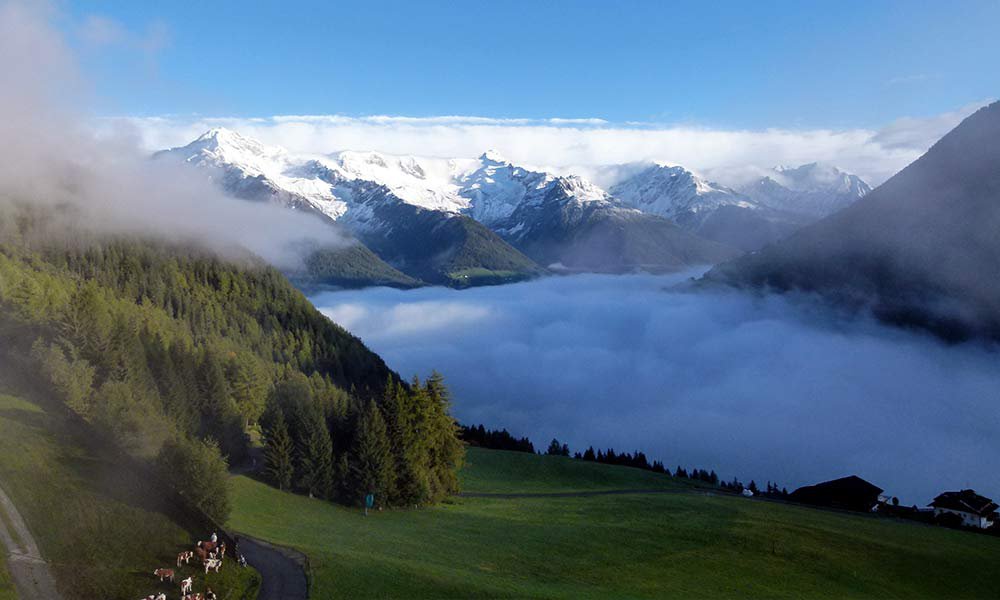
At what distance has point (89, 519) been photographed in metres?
42.2

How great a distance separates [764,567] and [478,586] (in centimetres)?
3015

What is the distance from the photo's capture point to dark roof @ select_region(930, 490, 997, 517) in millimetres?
102562

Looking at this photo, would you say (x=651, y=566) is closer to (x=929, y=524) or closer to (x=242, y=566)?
(x=242, y=566)

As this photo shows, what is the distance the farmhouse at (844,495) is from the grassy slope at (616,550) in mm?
22438

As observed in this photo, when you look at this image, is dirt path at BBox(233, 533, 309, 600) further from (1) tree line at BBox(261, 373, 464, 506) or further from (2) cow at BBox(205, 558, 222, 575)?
(1) tree line at BBox(261, 373, 464, 506)

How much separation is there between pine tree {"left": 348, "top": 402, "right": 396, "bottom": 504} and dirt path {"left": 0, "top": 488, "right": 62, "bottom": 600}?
34.9m

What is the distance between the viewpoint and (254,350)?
158 meters

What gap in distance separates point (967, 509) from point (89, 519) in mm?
115068

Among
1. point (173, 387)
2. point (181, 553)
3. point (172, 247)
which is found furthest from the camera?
point (172, 247)

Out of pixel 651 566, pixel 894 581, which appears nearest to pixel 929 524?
pixel 894 581

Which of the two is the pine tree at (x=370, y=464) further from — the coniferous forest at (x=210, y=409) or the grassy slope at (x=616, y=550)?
the grassy slope at (x=616, y=550)

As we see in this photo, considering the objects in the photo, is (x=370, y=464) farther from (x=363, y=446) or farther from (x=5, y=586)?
(x=5, y=586)

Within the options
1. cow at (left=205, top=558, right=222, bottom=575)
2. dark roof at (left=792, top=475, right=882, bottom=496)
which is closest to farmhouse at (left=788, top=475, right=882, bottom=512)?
dark roof at (left=792, top=475, right=882, bottom=496)

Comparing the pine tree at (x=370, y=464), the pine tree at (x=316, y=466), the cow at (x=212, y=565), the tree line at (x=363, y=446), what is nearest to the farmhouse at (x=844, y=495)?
the tree line at (x=363, y=446)
